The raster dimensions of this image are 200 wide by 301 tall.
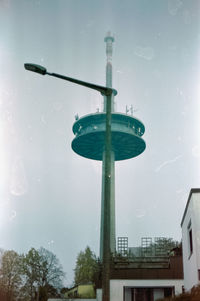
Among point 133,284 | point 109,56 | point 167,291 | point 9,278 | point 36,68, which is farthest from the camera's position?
point 109,56

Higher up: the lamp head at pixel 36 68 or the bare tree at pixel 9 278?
the lamp head at pixel 36 68

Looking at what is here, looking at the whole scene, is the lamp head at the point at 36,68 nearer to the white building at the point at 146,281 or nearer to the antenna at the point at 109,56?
the white building at the point at 146,281

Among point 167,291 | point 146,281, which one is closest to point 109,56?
point 146,281

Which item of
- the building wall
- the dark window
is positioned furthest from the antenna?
the dark window

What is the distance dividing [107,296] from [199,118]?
10401 millimetres

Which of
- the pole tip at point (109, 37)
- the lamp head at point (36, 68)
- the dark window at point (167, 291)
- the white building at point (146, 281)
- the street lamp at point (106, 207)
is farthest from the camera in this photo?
the pole tip at point (109, 37)

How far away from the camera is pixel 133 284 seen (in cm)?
2989

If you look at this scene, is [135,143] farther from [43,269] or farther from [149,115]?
[43,269]

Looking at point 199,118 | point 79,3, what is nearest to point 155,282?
point 199,118

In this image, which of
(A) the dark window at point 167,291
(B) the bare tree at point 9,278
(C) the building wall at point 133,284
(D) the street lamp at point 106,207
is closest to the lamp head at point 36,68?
(D) the street lamp at point 106,207

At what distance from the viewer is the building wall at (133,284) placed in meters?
29.2

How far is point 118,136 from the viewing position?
197 ft

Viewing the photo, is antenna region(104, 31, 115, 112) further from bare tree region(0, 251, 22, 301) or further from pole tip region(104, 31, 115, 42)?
bare tree region(0, 251, 22, 301)

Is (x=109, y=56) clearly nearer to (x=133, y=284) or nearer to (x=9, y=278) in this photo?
(x=9, y=278)
